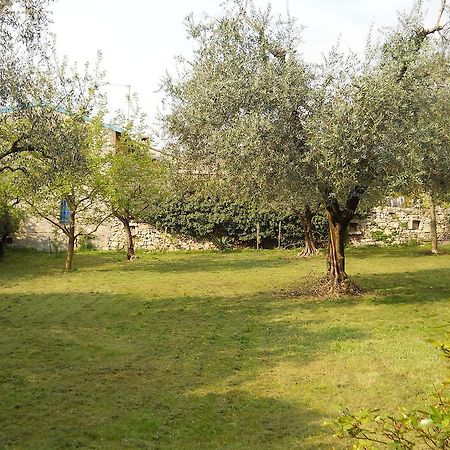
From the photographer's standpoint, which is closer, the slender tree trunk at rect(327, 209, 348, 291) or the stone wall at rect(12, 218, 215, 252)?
the slender tree trunk at rect(327, 209, 348, 291)

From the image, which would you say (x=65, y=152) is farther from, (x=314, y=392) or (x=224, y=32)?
(x=314, y=392)

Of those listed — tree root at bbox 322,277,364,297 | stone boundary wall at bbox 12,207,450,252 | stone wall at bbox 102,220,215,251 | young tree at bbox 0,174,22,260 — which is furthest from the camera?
stone wall at bbox 102,220,215,251

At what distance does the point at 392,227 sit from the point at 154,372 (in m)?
24.5

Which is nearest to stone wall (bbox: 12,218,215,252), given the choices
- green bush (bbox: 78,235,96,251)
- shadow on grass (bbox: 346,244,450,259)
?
green bush (bbox: 78,235,96,251)

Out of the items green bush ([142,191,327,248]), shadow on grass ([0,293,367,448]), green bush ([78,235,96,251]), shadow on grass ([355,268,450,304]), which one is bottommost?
shadow on grass ([0,293,367,448])

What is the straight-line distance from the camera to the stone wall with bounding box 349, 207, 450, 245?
3086 centimetres

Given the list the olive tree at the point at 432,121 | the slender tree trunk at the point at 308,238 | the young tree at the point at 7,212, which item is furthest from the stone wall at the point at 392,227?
the young tree at the point at 7,212

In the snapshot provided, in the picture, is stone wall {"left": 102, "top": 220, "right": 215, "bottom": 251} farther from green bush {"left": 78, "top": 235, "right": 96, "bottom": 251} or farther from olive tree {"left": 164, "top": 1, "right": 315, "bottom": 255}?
olive tree {"left": 164, "top": 1, "right": 315, "bottom": 255}

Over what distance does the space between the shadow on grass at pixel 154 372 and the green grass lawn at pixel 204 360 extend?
0.09ft

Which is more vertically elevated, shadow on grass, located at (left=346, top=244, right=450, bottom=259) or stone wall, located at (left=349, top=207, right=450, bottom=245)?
stone wall, located at (left=349, top=207, right=450, bottom=245)

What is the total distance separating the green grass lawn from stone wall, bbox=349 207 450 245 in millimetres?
12401

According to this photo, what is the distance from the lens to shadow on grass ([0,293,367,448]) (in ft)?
21.7

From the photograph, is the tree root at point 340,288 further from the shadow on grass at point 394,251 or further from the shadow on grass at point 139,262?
the shadow on grass at point 394,251

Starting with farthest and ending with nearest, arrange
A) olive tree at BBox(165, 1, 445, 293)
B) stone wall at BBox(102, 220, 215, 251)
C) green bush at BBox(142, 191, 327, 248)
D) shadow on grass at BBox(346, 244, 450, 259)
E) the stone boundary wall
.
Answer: stone wall at BBox(102, 220, 215, 251), green bush at BBox(142, 191, 327, 248), the stone boundary wall, shadow on grass at BBox(346, 244, 450, 259), olive tree at BBox(165, 1, 445, 293)
